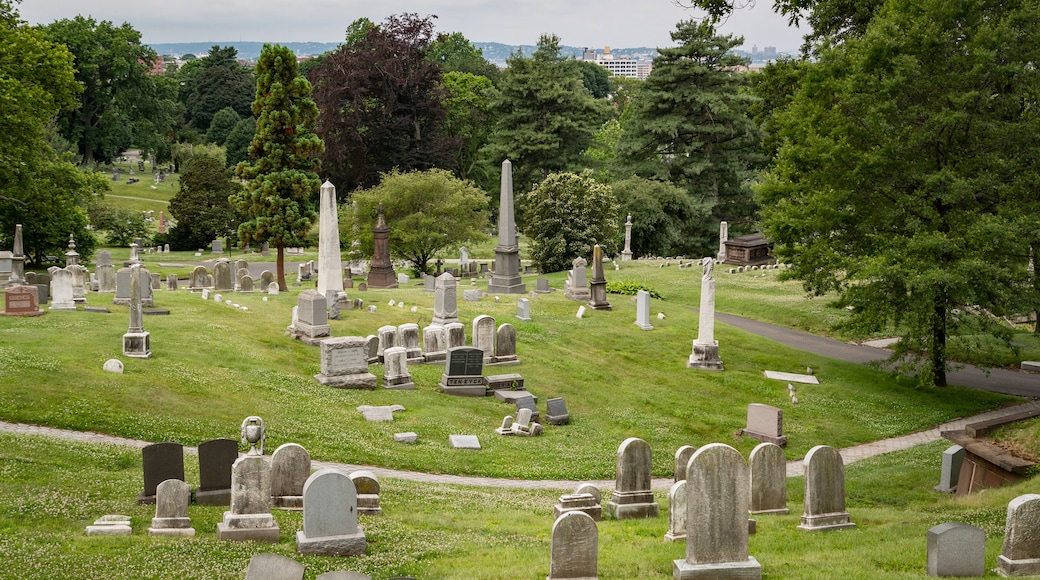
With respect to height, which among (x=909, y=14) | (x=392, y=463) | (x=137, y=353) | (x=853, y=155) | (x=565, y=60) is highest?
(x=565, y=60)

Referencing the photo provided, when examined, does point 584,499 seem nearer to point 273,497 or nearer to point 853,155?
point 273,497

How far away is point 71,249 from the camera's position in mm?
34188

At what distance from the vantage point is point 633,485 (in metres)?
14.1

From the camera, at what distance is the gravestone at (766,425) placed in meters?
22.2

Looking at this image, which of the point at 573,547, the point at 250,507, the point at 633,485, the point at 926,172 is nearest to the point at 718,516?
the point at 573,547

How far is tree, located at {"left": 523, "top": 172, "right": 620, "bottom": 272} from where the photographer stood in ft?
163

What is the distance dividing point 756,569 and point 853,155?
1839 cm

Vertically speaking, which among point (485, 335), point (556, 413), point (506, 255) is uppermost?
point (506, 255)

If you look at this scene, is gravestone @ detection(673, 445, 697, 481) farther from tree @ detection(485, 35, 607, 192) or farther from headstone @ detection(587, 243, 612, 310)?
tree @ detection(485, 35, 607, 192)

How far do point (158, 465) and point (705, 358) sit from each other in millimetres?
18841

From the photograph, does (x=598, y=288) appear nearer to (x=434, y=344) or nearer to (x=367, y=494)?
(x=434, y=344)

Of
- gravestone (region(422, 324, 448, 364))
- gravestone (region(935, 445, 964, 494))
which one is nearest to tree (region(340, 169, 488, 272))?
gravestone (region(422, 324, 448, 364))

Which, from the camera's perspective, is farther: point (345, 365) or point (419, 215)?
point (419, 215)

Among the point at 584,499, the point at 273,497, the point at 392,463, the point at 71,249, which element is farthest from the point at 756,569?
the point at 71,249
